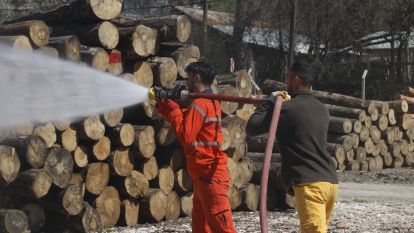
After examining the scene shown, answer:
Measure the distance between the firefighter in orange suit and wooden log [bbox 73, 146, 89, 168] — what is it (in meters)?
1.99

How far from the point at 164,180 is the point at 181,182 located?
0.29m

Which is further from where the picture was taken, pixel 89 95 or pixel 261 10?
pixel 261 10

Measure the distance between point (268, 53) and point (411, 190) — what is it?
18.6 m

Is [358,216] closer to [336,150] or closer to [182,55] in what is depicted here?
[182,55]

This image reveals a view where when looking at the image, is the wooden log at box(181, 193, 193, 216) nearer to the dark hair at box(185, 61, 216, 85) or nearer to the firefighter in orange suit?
the firefighter in orange suit

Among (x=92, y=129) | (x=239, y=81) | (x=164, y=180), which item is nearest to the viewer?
(x=92, y=129)

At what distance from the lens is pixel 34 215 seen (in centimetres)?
739

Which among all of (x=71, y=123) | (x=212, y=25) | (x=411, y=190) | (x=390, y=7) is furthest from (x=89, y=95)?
(x=212, y=25)

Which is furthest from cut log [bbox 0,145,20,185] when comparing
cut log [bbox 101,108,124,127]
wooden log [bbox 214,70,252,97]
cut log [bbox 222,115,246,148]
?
wooden log [bbox 214,70,252,97]

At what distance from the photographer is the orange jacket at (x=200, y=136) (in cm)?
606

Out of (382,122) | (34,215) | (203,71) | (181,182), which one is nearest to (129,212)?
(181,182)

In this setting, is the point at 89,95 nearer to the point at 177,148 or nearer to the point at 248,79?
the point at 177,148

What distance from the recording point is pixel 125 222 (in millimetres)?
8430

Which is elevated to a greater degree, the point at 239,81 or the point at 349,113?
the point at 239,81
